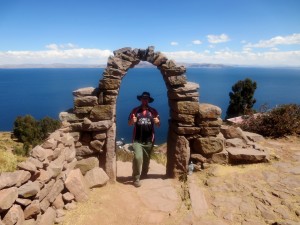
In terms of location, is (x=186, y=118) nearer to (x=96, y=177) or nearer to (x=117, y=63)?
(x=117, y=63)

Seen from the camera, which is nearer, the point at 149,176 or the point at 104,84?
the point at 104,84

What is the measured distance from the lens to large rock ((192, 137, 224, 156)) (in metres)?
7.87

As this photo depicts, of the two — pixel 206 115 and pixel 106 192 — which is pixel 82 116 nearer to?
pixel 106 192

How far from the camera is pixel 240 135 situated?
31.7ft

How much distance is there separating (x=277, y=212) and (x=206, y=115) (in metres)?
3.03

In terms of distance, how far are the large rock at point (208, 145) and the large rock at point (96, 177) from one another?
2.72m

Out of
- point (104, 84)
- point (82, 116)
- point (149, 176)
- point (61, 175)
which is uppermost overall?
point (104, 84)

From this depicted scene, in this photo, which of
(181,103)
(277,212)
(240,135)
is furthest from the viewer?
(240,135)

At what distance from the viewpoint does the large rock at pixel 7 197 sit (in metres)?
4.02

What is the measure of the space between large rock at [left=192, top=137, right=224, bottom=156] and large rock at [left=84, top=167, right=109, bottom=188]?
272cm

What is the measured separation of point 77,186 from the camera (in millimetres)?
6355

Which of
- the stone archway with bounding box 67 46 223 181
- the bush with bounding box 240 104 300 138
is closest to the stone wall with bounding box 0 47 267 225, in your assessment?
the stone archway with bounding box 67 46 223 181

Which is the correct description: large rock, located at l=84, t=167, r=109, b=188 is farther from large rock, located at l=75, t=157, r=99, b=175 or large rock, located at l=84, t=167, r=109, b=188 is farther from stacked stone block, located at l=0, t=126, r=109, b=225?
large rock, located at l=75, t=157, r=99, b=175

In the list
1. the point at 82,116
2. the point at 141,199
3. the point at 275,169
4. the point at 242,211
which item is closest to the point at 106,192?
the point at 141,199
